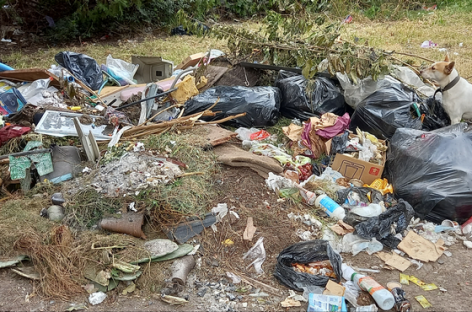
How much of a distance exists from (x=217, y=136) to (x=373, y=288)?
1.86 metres

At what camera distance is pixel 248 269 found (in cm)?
248

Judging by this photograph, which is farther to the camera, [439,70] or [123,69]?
[123,69]

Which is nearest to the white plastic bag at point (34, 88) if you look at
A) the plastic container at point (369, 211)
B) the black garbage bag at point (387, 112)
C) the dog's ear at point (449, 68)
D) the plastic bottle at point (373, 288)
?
the black garbage bag at point (387, 112)

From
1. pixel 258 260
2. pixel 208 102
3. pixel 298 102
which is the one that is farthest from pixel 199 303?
pixel 298 102

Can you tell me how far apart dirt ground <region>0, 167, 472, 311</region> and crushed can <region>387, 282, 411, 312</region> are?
0.23 feet

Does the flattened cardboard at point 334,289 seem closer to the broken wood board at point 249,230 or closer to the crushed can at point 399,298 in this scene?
the crushed can at point 399,298

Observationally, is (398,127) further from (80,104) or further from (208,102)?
(80,104)

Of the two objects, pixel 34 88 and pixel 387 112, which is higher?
pixel 387 112

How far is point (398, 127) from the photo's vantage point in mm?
3619

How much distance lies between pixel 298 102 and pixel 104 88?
88.9 inches

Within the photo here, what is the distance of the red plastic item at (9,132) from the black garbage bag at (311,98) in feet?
8.44

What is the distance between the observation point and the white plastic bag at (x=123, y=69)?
16.2 ft

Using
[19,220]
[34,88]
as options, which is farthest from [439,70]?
[34,88]

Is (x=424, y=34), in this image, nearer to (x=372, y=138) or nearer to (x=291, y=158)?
(x=372, y=138)
